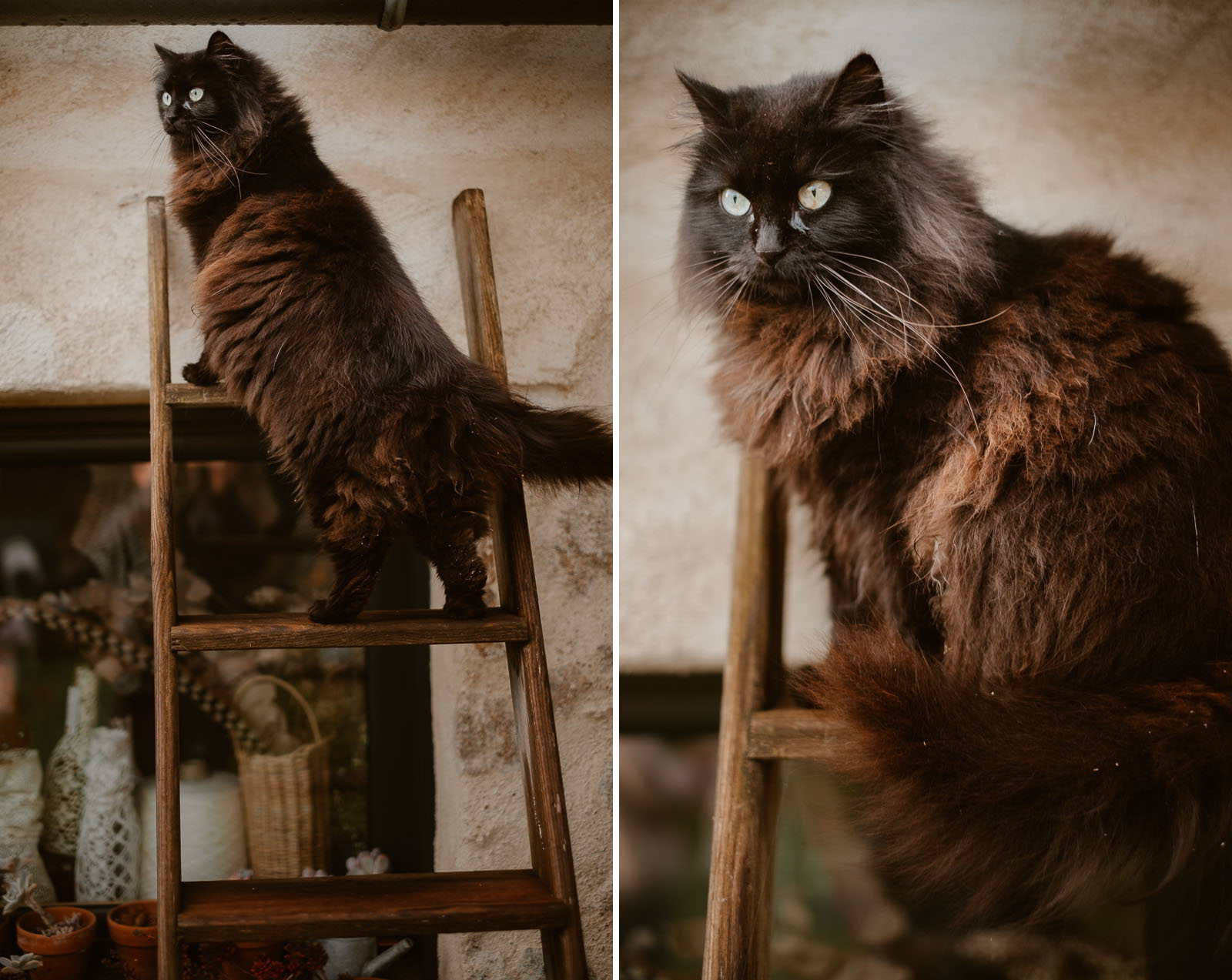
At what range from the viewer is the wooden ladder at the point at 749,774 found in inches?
34.5

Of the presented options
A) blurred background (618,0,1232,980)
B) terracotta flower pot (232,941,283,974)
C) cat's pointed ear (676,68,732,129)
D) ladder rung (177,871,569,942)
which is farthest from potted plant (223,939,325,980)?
cat's pointed ear (676,68,732,129)

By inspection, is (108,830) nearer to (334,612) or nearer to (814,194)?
(334,612)

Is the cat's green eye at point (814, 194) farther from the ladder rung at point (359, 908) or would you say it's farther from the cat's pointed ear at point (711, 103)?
the ladder rung at point (359, 908)

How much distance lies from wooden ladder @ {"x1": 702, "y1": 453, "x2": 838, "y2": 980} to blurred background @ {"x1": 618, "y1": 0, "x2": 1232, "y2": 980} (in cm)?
3

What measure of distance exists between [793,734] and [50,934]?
129 centimetres

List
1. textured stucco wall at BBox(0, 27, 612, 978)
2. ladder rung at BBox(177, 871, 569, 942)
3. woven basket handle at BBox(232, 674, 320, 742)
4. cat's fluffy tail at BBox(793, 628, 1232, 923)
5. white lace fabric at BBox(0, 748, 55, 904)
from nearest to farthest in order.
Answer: cat's fluffy tail at BBox(793, 628, 1232, 923) → ladder rung at BBox(177, 871, 569, 942) → textured stucco wall at BBox(0, 27, 612, 978) → white lace fabric at BBox(0, 748, 55, 904) → woven basket handle at BBox(232, 674, 320, 742)

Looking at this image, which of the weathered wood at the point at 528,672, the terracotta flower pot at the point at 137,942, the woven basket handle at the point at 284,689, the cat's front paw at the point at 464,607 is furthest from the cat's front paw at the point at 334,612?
→ the terracotta flower pot at the point at 137,942

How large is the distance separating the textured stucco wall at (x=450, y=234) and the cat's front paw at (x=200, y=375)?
173 millimetres

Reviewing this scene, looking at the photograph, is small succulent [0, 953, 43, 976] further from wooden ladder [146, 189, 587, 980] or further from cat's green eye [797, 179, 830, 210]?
cat's green eye [797, 179, 830, 210]

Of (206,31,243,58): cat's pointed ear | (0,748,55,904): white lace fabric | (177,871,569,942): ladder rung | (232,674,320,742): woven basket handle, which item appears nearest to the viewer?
(177,871,569,942): ladder rung

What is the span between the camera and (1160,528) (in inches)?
31.0

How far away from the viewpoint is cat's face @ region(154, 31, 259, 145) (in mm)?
1230

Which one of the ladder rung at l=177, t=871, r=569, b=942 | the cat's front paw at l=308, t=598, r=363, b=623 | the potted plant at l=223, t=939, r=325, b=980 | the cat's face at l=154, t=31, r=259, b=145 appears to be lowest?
the potted plant at l=223, t=939, r=325, b=980

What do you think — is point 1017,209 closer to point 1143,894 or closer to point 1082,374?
point 1082,374
